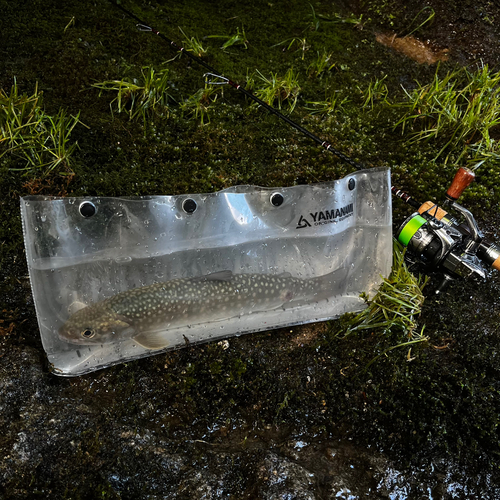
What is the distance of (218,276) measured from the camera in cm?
380

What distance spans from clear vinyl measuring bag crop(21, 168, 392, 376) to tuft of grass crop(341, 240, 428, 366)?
14 cm

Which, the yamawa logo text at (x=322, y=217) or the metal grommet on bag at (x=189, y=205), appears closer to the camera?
the metal grommet on bag at (x=189, y=205)

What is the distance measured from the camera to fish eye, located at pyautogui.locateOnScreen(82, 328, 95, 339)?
3.46m

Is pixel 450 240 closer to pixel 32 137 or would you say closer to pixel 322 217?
pixel 322 217

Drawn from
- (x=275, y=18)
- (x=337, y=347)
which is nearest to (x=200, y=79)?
(x=275, y=18)

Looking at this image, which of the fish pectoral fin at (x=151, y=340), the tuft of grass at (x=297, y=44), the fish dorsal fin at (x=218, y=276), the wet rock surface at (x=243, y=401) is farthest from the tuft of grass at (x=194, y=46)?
the fish pectoral fin at (x=151, y=340)

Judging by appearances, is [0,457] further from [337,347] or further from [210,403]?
[337,347]

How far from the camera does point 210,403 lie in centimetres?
351

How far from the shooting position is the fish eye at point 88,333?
11.3 feet

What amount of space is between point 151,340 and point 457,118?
424cm

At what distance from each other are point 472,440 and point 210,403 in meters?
2.00

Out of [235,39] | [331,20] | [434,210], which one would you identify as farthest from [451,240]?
[331,20]

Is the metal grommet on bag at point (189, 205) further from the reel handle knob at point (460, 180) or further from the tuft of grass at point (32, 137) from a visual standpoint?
the reel handle knob at point (460, 180)

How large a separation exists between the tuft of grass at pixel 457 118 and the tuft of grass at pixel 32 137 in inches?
148
